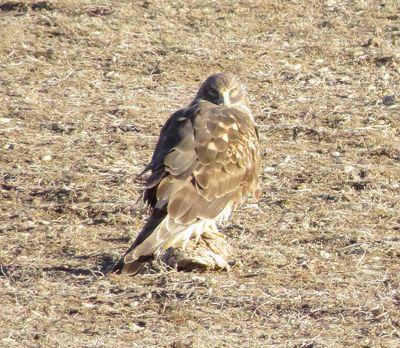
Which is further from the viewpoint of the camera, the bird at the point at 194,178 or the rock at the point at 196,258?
the rock at the point at 196,258

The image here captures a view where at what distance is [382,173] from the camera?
384 inches

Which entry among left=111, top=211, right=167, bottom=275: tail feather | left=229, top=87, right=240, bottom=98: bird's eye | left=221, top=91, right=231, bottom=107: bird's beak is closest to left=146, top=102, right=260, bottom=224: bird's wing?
left=111, top=211, right=167, bottom=275: tail feather

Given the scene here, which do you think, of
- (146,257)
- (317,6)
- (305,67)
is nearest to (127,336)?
(146,257)

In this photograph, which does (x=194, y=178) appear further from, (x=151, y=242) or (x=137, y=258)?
(x=137, y=258)

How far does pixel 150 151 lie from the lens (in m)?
10.3

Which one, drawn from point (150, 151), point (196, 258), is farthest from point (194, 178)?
point (150, 151)

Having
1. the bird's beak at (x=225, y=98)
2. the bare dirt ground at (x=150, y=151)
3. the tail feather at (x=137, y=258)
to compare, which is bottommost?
the bare dirt ground at (x=150, y=151)

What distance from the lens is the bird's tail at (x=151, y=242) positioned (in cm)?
746

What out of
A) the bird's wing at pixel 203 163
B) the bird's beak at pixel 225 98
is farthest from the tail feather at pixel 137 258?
the bird's beak at pixel 225 98

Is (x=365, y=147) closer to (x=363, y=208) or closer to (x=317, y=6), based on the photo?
(x=363, y=208)

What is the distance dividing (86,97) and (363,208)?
3.53m

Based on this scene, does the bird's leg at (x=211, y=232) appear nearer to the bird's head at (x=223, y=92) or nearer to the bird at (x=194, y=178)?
the bird at (x=194, y=178)

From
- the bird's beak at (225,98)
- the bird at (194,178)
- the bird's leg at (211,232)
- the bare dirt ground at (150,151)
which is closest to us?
the bare dirt ground at (150,151)

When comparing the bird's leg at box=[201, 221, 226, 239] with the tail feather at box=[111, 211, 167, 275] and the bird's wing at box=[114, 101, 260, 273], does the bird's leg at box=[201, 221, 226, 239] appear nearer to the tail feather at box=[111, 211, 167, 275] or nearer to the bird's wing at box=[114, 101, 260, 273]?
the bird's wing at box=[114, 101, 260, 273]
